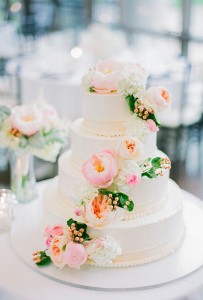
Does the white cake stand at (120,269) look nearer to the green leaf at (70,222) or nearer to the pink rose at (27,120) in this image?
the green leaf at (70,222)

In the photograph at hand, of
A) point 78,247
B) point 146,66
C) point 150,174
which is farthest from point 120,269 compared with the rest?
point 146,66

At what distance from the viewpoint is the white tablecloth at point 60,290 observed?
1.96 meters

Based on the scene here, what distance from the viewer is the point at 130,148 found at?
2.00m

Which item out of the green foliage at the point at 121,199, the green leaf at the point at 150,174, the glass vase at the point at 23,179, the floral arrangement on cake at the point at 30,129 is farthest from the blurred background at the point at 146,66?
the green foliage at the point at 121,199

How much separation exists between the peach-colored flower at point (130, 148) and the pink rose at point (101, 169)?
46 mm

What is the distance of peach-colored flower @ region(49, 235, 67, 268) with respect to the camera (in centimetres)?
204

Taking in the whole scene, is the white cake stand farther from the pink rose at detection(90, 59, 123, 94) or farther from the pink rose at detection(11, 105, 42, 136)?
the pink rose at detection(90, 59, 123, 94)

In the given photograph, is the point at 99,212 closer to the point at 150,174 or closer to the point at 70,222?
the point at 70,222

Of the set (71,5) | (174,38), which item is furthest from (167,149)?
(71,5)

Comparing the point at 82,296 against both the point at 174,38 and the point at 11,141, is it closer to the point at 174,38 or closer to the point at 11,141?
the point at 11,141

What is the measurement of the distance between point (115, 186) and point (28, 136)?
78 cm

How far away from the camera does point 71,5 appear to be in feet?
33.7

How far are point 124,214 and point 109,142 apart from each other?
0.34m

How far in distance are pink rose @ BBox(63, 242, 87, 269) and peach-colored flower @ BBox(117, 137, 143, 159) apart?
0.43 metres
